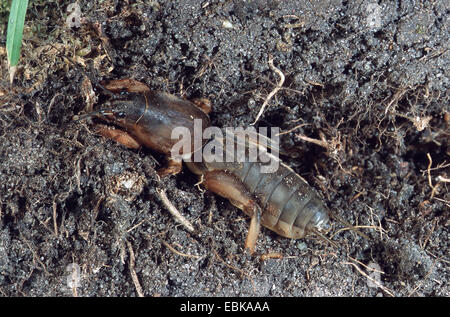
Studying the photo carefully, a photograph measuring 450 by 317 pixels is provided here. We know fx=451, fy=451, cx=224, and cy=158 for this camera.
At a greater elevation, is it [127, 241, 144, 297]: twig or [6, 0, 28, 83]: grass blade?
[6, 0, 28, 83]: grass blade

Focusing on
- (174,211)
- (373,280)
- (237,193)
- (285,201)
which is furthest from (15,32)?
(373,280)

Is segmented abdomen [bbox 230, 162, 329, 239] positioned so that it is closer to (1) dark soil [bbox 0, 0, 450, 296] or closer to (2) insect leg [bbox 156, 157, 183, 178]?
(1) dark soil [bbox 0, 0, 450, 296]

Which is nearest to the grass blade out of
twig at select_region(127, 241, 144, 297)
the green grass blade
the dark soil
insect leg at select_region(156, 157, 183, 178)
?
the green grass blade

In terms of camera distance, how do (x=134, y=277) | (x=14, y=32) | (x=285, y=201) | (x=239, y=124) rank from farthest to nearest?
(x=239, y=124) < (x=285, y=201) < (x=134, y=277) < (x=14, y=32)

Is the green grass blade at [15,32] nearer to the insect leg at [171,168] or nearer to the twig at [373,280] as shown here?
the insect leg at [171,168]

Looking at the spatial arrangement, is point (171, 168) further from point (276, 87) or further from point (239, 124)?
point (276, 87)
